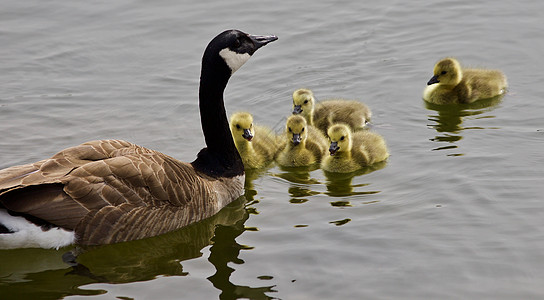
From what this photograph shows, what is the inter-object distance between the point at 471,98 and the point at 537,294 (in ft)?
13.8

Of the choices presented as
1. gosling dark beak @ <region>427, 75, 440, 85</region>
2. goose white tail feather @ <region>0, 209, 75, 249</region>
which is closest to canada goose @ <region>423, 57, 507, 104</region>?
gosling dark beak @ <region>427, 75, 440, 85</region>

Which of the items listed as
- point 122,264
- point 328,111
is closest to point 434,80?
point 328,111

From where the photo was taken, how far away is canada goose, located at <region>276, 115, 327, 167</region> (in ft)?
28.5

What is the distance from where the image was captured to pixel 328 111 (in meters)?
9.55

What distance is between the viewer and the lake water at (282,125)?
665 cm

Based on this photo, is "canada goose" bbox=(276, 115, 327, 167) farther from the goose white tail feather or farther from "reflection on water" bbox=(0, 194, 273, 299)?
the goose white tail feather

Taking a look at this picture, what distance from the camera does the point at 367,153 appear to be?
865 centimetres

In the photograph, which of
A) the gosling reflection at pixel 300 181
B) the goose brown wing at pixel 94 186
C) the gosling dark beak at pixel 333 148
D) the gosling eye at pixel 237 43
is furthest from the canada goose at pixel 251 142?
the goose brown wing at pixel 94 186

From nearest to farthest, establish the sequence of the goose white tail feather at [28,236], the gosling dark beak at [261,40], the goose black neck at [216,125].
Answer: the goose white tail feather at [28,236] → the goose black neck at [216,125] → the gosling dark beak at [261,40]

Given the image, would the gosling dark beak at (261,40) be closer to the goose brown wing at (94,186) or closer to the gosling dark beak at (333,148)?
the gosling dark beak at (333,148)

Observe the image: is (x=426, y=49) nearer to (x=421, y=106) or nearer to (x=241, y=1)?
(x=421, y=106)

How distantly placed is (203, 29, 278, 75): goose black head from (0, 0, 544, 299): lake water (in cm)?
141

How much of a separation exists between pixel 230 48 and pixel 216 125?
2.55ft

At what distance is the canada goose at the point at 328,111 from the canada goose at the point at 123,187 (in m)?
1.38
